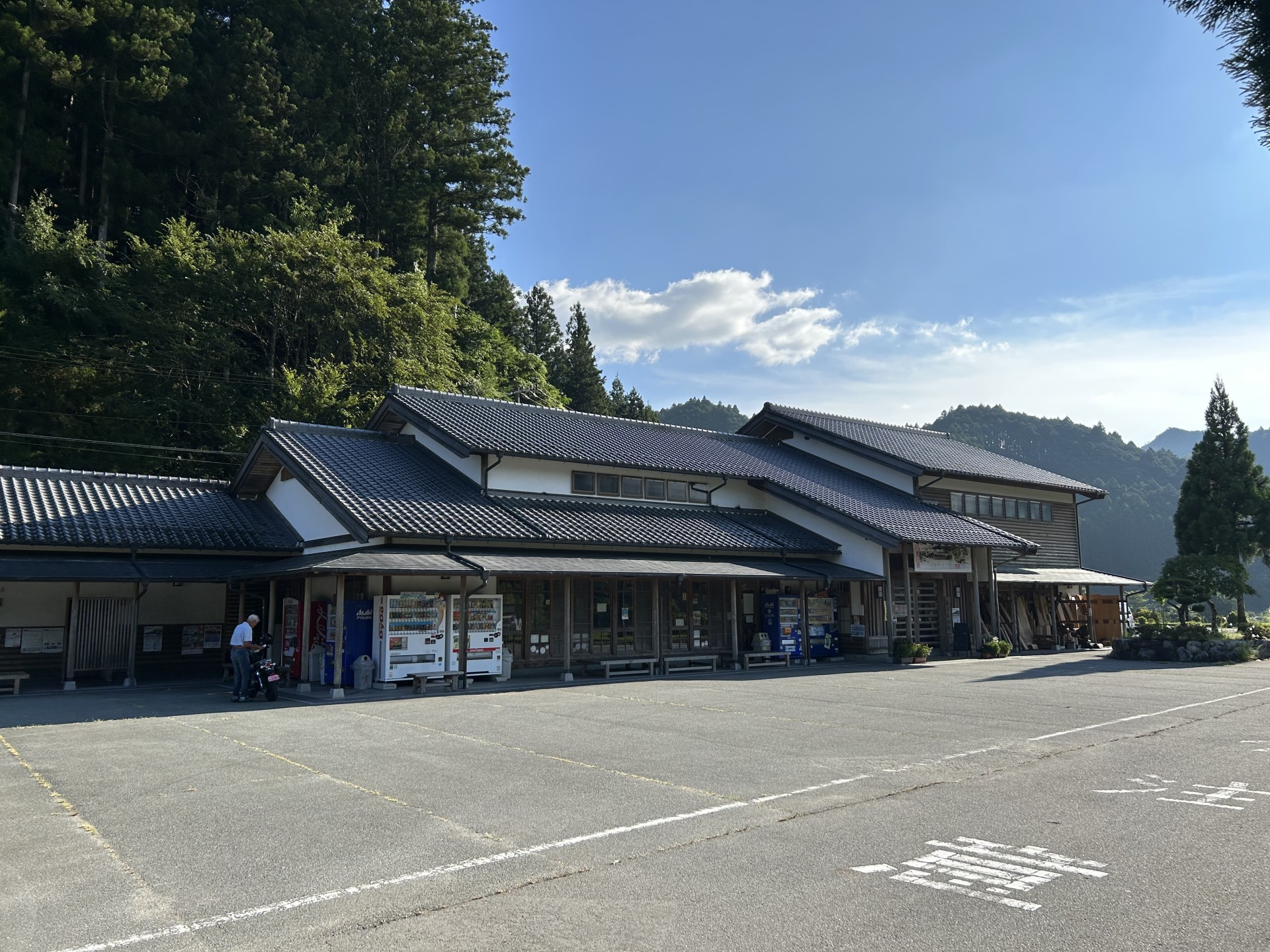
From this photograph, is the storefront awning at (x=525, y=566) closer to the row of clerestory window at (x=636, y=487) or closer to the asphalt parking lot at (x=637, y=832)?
the row of clerestory window at (x=636, y=487)

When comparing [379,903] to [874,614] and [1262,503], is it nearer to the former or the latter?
[874,614]

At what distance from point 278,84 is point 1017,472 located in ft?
108

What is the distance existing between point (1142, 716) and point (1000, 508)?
61.0ft

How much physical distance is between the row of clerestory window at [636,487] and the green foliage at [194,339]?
10140 millimetres

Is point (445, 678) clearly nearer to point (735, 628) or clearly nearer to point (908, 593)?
point (735, 628)

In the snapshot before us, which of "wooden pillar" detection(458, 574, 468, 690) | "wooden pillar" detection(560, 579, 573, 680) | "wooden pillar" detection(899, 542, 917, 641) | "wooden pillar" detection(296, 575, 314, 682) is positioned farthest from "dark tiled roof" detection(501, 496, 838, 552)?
"wooden pillar" detection(296, 575, 314, 682)

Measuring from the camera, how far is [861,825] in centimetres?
656

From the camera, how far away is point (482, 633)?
1733 cm

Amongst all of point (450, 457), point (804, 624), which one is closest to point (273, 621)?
point (450, 457)

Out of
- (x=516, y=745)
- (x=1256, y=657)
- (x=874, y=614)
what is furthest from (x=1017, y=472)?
(x=516, y=745)

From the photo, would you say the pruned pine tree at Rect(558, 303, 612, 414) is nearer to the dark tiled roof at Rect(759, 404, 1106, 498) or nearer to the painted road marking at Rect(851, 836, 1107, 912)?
the dark tiled roof at Rect(759, 404, 1106, 498)

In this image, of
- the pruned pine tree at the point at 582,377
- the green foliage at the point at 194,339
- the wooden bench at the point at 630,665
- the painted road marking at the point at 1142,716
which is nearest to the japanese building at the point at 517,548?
the wooden bench at the point at 630,665

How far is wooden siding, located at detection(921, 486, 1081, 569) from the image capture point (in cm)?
2873

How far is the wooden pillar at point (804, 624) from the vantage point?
22109mm
